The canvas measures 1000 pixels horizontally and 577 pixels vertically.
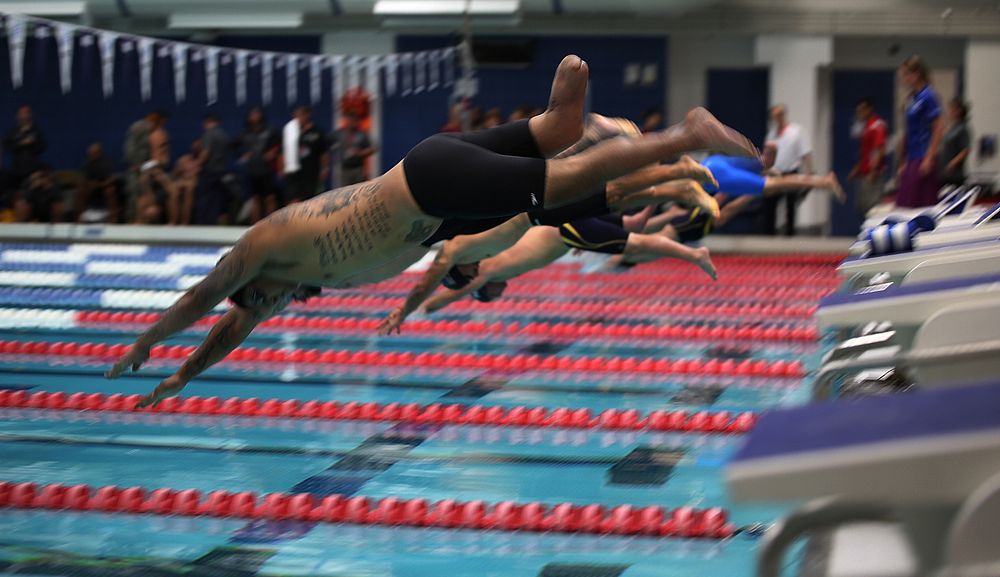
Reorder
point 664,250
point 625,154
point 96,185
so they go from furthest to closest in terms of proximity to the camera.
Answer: point 96,185
point 664,250
point 625,154

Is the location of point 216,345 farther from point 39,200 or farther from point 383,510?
point 39,200

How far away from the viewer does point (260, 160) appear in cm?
1564

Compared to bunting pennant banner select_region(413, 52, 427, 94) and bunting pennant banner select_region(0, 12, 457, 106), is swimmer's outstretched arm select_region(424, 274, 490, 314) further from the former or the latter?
bunting pennant banner select_region(413, 52, 427, 94)

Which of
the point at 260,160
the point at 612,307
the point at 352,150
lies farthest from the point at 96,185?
the point at 612,307

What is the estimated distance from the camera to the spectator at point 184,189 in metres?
16.2

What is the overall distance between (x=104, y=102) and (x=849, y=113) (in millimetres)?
11668

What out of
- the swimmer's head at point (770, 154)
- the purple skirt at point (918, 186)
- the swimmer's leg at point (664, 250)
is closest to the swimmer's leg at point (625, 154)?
the swimmer's leg at point (664, 250)

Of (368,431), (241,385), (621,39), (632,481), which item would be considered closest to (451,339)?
(241,385)

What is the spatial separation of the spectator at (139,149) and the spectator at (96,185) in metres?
0.47

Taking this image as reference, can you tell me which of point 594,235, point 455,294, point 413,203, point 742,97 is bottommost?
point 455,294

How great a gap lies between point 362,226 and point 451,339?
4.49 m

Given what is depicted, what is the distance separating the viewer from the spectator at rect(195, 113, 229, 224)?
16016 millimetres

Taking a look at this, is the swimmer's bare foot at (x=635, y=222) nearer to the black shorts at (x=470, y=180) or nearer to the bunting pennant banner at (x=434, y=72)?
the black shorts at (x=470, y=180)

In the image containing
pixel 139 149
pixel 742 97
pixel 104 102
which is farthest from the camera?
pixel 104 102
